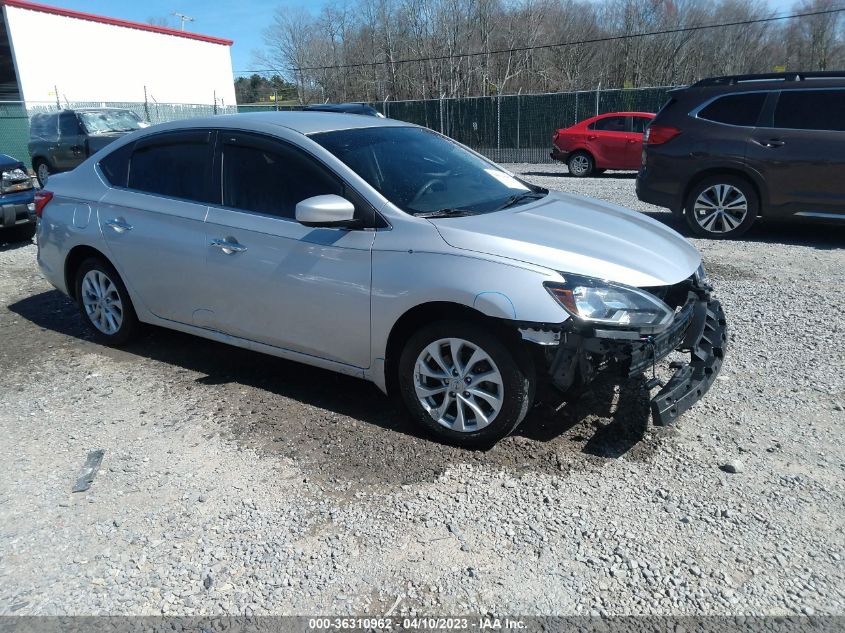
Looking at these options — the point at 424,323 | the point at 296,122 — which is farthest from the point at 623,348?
the point at 296,122

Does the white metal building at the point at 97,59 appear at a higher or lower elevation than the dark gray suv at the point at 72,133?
higher

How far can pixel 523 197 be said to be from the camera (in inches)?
180

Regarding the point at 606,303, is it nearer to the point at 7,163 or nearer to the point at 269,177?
the point at 269,177

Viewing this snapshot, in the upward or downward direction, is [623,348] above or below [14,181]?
below

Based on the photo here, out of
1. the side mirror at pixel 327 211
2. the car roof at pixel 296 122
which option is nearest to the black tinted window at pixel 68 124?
the car roof at pixel 296 122

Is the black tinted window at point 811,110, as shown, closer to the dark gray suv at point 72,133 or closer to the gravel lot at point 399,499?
the gravel lot at point 399,499

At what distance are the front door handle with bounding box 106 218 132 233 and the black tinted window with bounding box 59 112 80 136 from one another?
43.3 ft

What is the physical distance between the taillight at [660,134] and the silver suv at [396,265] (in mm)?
4745

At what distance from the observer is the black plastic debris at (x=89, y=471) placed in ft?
11.6

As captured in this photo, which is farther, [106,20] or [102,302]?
[106,20]

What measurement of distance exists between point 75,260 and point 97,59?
103ft

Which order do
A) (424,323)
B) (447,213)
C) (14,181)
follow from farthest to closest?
(14,181) → (447,213) → (424,323)

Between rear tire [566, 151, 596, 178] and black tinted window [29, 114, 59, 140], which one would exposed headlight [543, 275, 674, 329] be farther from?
A: black tinted window [29, 114, 59, 140]

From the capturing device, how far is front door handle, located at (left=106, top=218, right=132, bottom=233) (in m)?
5.00
